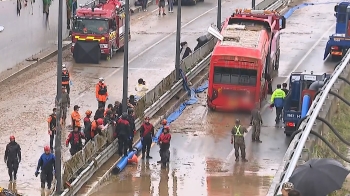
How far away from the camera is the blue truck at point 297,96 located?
87.4 ft

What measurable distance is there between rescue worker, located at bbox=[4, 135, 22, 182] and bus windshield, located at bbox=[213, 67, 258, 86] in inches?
380

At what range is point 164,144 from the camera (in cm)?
2481

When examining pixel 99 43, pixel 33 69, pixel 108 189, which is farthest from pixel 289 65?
pixel 108 189

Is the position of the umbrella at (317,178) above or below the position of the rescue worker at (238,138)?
above

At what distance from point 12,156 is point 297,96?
970 centimetres

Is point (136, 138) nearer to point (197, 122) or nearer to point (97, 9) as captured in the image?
Answer: point (197, 122)

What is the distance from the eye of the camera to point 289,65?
39719mm

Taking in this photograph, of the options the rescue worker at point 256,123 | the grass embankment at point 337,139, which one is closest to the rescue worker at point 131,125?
the rescue worker at point 256,123

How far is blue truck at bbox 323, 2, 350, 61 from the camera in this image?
40188 mm

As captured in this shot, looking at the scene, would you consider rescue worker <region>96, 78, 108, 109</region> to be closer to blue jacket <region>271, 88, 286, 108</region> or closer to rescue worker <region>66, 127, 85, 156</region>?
blue jacket <region>271, 88, 286, 108</region>

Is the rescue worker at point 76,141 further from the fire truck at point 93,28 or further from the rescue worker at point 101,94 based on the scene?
the fire truck at point 93,28

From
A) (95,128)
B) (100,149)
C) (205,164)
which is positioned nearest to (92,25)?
(95,128)

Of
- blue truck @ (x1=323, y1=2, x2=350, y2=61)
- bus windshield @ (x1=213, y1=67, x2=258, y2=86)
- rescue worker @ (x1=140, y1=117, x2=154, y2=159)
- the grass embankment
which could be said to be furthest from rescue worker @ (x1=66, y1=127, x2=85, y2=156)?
blue truck @ (x1=323, y1=2, x2=350, y2=61)

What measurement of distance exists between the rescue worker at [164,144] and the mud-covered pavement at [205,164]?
1.01ft
